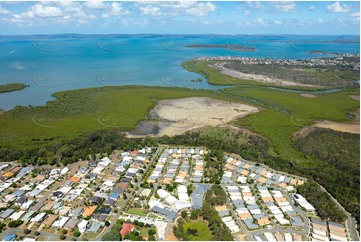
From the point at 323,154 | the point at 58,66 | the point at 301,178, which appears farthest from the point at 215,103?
the point at 58,66

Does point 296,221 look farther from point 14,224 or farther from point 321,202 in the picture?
point 14,224

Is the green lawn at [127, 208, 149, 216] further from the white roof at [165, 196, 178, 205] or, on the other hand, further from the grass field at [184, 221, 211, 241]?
the grass field at [184, 221, 211, 241]

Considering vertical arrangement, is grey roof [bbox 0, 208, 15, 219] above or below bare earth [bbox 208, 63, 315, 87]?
below

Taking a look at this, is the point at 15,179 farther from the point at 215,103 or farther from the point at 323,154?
the point at 215,103

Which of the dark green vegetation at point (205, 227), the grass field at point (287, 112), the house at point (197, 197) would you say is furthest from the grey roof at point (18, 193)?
the grass field at point (287, 112)

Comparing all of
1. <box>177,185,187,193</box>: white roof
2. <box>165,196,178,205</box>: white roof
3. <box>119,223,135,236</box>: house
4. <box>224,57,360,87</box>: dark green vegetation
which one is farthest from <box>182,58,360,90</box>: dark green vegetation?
<box>119,223,135,236</box>: house

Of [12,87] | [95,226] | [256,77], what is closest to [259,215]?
[95,226]
